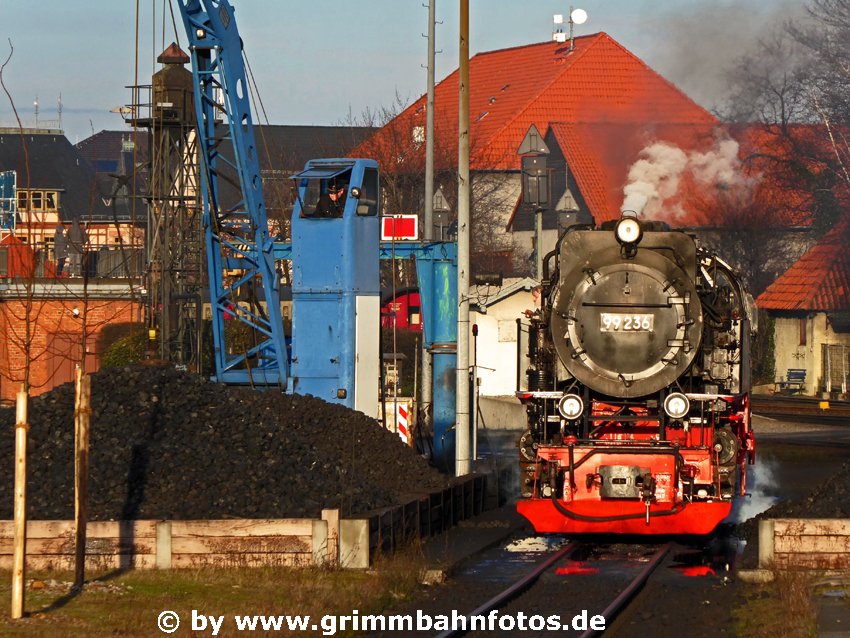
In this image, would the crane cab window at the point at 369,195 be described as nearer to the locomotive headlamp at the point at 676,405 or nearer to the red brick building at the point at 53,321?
the locomotive headlamp at the point at 676,405

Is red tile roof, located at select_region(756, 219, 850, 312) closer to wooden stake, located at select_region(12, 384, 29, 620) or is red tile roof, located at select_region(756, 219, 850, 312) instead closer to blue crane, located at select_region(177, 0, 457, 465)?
blue crane, located at select_region(177, 0, 457, 465)

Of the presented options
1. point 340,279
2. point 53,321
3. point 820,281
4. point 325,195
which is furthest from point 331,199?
point 820,281

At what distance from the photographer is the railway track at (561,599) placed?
12.7 m

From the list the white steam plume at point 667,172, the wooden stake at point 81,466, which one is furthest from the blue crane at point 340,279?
the wooden stake at point 81,466

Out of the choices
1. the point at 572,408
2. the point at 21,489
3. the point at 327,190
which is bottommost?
the point at 21,489

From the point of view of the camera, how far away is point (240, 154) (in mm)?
30328

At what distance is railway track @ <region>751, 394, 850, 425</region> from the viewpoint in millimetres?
40000

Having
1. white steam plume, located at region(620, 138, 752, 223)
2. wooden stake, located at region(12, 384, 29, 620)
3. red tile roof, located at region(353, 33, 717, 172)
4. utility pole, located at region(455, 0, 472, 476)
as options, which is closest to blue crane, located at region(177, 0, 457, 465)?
utility pole, located at region(455, 0, 472, 476)

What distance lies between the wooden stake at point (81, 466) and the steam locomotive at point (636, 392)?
5.84 m

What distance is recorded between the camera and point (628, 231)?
1741 cm

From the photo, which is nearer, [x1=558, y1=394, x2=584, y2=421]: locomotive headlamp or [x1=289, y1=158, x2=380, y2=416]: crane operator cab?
[x1=558, y1=394, x2=584, y2=421]: locomotive headlamp

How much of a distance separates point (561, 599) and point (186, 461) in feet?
15.7

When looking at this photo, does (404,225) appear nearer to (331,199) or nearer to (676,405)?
(331,199)

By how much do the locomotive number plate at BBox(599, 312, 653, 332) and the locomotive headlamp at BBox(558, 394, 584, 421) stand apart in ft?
3.05
